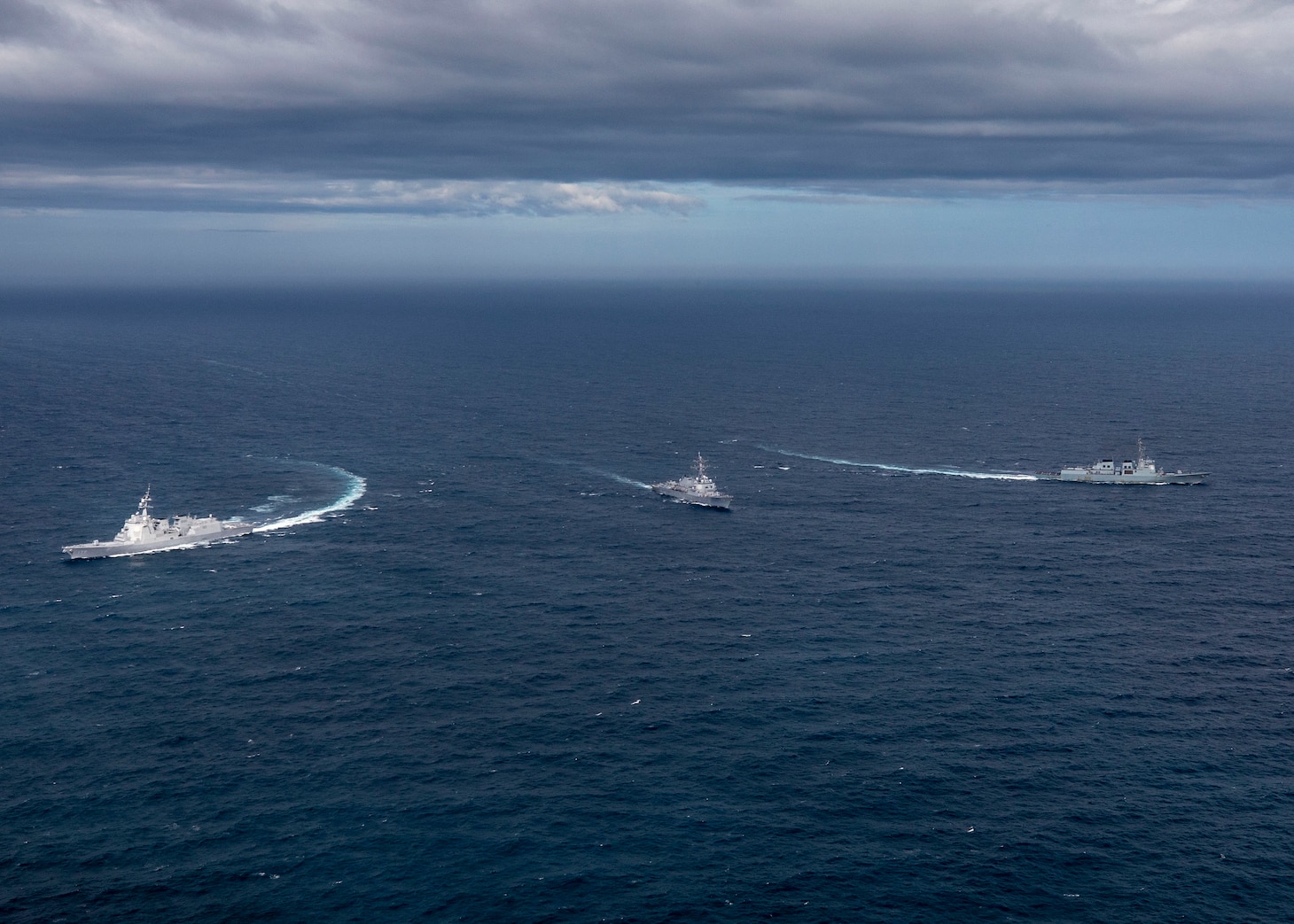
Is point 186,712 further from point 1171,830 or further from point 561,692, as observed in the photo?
point 1171,830

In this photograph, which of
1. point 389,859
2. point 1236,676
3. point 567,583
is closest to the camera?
point 389,859

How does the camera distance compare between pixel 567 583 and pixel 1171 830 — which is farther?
pixel 567 583

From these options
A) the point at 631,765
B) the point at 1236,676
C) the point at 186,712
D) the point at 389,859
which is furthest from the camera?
the point at 1236,676

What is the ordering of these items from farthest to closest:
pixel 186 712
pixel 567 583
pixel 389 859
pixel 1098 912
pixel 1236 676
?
pixel 567 583
pixel 1236 676
pixel 186 712
pixel 389 859
pixel 1098 912

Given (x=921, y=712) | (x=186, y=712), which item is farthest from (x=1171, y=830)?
(x=186, y=712)

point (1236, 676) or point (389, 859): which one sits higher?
point (1236, 676)

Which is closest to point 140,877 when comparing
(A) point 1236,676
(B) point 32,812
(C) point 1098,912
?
(B) point 32,812

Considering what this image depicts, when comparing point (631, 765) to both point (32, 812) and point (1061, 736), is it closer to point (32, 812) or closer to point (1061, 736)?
point (1061, 736)

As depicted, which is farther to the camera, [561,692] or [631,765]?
[561,692]
